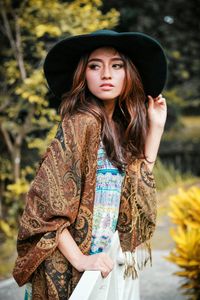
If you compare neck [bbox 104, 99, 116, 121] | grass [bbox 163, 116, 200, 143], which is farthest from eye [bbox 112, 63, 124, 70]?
grass [bbox 163, 116, 200, 143]

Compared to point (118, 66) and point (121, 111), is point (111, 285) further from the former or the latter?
point (118, 66)

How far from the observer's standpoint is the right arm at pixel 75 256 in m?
1.75

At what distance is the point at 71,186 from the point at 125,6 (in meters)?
6.20

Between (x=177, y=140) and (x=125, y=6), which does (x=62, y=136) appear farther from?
(x=177, y=140)

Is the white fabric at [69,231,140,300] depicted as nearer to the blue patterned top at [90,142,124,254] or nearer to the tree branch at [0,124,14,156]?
the blue patterned top at [90,142,124,254]

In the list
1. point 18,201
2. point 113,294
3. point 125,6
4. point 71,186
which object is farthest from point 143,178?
point 125,6

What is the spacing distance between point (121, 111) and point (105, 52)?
29 centimetres

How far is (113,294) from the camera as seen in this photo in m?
1.78

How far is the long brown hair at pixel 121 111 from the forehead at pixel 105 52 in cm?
3

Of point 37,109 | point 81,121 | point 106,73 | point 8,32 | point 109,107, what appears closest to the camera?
point 81,121

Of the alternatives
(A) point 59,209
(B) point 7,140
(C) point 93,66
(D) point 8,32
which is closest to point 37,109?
(B) point 7,140

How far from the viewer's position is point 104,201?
6.48 ft

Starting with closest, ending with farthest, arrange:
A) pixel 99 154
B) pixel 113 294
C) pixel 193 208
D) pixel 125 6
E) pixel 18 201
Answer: pixel 113 294, pixel 99 154, pixel 193 208, pixel 18 201, pixel 125 6

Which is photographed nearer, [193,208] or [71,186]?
[71,186]
